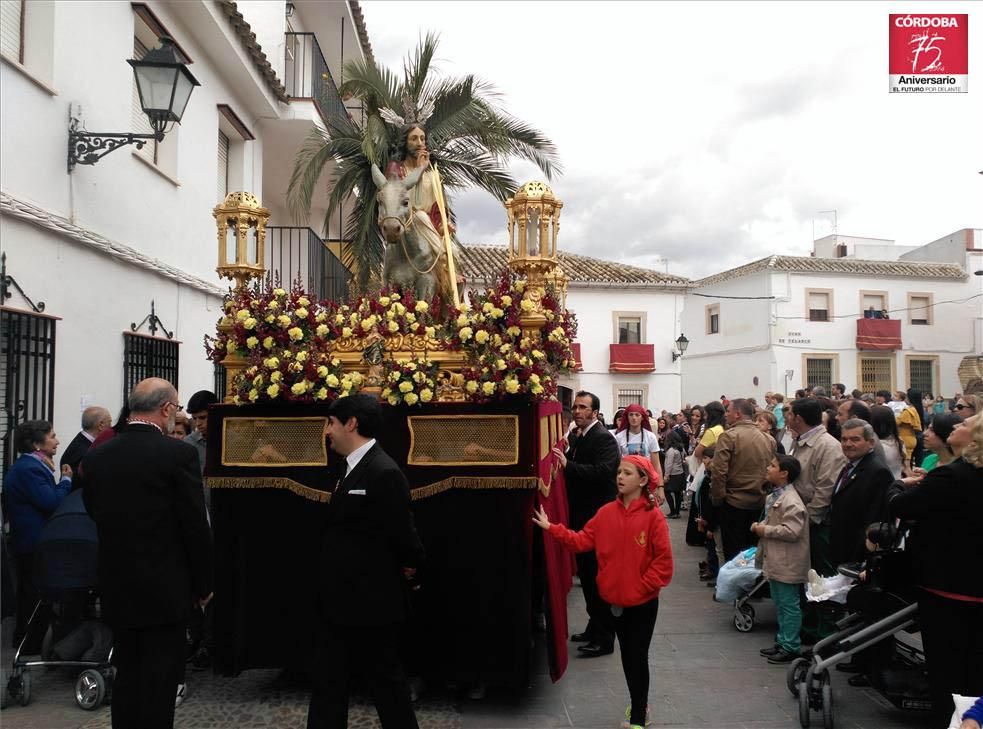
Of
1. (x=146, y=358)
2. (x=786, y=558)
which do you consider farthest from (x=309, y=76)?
(x=786, y=558)

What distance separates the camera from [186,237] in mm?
9883

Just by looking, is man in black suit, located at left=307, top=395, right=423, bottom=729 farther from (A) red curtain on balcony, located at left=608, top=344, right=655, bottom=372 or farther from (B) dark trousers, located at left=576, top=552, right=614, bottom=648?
(A) red curtain on balcony, located at left=608, top=344, right=655, bottom=372

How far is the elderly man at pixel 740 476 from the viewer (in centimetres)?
732

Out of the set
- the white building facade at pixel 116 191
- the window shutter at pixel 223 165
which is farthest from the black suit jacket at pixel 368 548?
the window shutter at pixel 223 165

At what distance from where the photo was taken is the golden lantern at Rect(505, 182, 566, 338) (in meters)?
5.54

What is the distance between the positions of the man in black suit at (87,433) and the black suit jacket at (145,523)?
7.86 ft

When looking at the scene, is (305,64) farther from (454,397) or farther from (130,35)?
(454,397)

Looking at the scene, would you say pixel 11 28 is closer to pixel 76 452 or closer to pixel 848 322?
pixel 76 452

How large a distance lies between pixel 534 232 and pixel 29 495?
3.80 m

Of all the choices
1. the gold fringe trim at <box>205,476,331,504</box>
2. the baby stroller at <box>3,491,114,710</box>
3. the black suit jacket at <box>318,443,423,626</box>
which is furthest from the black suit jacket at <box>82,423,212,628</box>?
the baby stroller at <box>3,491,114,710</box>

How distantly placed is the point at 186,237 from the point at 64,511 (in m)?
5.53

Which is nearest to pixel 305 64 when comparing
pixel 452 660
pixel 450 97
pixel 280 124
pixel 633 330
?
pixel 280 124

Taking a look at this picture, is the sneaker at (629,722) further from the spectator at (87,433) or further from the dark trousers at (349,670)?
the spectator at (87,433)

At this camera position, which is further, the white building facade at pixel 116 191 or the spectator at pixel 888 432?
the spectator at pixel 888 432
